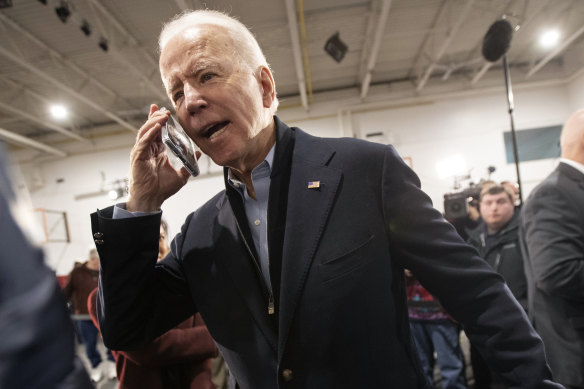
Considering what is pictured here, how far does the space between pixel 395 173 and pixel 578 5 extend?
8908 millimetres

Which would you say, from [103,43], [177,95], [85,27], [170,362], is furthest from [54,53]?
[177,95]

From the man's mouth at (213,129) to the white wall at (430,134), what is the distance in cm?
871

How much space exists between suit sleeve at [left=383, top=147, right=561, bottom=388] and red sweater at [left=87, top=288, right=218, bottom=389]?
1.39 metres

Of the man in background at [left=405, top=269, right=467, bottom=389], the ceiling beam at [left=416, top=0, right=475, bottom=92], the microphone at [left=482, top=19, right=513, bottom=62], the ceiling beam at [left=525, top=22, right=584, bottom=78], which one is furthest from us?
the ceiling beam at [left=525, top=22, right=584, bottom=78]

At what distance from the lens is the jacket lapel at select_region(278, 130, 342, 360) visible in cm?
92

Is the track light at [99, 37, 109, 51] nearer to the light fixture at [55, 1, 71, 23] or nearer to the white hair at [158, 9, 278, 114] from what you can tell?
the light fixture at [55, 1, 71, 23]

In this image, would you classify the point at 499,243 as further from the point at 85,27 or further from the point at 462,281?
the point at 85,27

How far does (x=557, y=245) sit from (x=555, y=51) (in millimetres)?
8799

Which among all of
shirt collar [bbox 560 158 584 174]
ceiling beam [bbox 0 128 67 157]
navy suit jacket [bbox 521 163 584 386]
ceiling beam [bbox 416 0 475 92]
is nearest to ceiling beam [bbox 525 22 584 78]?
ceiling beam [bbox 416 0 475 92]

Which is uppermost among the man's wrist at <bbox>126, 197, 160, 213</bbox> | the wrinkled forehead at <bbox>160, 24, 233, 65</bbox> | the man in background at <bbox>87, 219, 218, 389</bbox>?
the wrinkled forehead at <bbox>160, 24, 233, 65</bbox>

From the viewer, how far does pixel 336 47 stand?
6.80 m

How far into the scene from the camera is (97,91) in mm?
8562

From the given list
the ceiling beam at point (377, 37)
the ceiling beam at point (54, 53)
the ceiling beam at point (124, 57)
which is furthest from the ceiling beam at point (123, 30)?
the ceiling beam at point (377, 37)

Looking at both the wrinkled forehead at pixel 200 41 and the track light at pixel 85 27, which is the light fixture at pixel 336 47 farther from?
the wrinkled forehead at pixel 200 41
